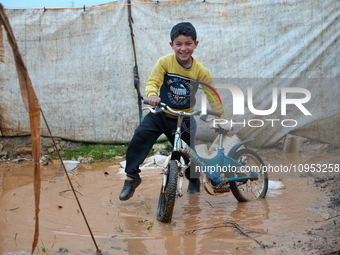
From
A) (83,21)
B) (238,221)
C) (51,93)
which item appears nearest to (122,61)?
(83,21)

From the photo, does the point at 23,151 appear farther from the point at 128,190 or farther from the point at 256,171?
the point at 256,171

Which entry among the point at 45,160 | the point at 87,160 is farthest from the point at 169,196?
the point at 45,160

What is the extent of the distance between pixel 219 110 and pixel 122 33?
3.08 metres

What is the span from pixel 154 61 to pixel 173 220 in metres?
3.55

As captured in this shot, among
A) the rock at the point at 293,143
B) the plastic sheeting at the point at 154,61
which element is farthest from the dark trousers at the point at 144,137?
the rock at the point at 293,143

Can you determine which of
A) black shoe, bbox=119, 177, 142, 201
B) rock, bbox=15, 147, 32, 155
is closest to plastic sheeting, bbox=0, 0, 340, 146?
rock, bbox=15, 147, 32, 155

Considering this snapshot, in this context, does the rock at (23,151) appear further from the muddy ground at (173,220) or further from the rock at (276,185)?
the rock at (276,185)

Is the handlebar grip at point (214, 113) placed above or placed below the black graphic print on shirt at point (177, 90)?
below

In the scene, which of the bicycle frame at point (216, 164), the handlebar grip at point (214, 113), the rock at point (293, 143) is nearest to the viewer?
the bicycle frame at point (216, 164)

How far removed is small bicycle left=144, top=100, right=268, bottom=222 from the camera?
2557 millimetres

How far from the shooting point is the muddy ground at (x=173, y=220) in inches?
80.6

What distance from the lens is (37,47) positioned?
→ 568 cm

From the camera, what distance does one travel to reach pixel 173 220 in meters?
2.67

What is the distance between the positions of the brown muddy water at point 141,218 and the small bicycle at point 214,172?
5.7 inches
